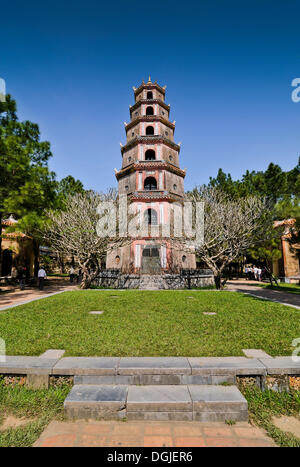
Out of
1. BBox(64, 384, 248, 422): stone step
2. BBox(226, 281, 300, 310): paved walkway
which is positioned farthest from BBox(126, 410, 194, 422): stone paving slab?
BBox(226, 281, 300, 310): paved walkway

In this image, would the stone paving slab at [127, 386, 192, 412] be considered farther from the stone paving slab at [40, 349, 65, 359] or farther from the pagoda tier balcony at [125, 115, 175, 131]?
the pagoda tier balcony at [125, 115, 175, 131]

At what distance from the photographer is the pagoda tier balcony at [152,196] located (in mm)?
21984

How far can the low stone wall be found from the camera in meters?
17.4

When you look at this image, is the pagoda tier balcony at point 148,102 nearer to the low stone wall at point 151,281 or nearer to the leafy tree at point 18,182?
the leafy tree at point 18,182

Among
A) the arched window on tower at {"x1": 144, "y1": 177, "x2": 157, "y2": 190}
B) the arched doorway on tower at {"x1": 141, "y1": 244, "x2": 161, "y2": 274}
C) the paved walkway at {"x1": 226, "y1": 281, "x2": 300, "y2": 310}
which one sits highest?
the arched window on tower at {"x1": 144, "y1": 177, "x2": 157, "y2": 190}

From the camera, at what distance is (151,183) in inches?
927

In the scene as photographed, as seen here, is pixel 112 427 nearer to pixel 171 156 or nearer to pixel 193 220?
pixel 193 220

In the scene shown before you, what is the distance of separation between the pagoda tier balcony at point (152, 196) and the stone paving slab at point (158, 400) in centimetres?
1925

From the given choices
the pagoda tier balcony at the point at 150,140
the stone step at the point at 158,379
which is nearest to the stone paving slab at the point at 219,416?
the stone step at the point at 158,379

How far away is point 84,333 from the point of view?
5664 millimetres

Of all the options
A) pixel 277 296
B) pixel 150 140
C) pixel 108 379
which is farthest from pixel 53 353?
pixel 150 140

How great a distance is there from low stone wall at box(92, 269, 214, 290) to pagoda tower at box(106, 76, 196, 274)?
2.89 metres

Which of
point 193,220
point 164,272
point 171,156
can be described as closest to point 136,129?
point 171,156

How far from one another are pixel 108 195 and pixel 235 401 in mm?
16760
